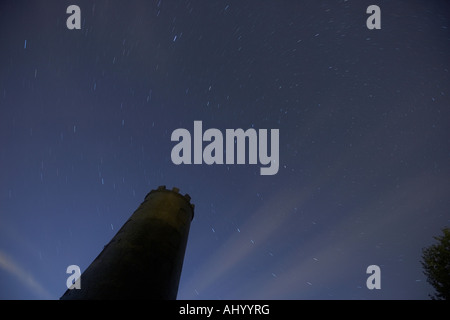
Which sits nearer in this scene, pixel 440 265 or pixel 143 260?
pixel 143 260

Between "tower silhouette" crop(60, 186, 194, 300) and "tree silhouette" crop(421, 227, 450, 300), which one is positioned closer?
"tower silhouette" crop(60, 186, 194, 300)

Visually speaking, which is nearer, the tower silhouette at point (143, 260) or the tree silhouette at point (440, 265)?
the tower silhouette at point (143, 260)
